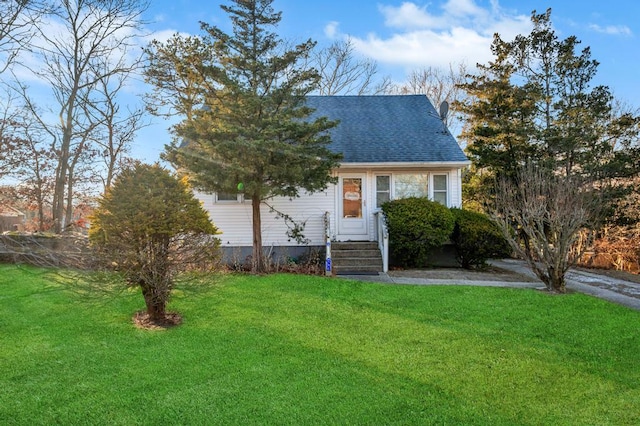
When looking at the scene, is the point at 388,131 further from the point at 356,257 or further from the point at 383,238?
the point at 356,257

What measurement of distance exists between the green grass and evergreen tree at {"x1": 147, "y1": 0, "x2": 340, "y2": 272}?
320 cm

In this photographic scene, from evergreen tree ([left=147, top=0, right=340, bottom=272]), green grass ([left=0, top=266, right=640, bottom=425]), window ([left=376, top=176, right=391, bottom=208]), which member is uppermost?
evergreen tree ([left=147, top=0, right=340, bottom=272])

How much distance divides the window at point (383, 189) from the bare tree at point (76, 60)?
12114 mm

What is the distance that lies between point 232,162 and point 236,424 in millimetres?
6362

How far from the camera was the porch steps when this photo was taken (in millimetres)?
9625

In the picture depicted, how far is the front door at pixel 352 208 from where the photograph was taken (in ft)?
37.9

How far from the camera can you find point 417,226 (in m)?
9.74

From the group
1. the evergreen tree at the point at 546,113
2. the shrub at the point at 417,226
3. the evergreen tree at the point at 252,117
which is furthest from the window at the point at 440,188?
the evergreen tree at the point at 252,117

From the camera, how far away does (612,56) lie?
1297cm

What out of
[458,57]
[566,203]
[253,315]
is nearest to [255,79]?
[253,315]

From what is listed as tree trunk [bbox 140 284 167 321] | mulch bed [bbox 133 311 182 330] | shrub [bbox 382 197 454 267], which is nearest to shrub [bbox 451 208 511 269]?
shrub [bbox 382 197 454 267]

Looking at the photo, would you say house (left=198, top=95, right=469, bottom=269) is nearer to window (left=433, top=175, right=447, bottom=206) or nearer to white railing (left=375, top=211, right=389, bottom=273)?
window (left=433, top=175, right=447, bottom=206)

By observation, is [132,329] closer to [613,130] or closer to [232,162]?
[232,162]

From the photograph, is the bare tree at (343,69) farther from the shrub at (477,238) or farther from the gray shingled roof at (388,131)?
the shrub at (477,238)
